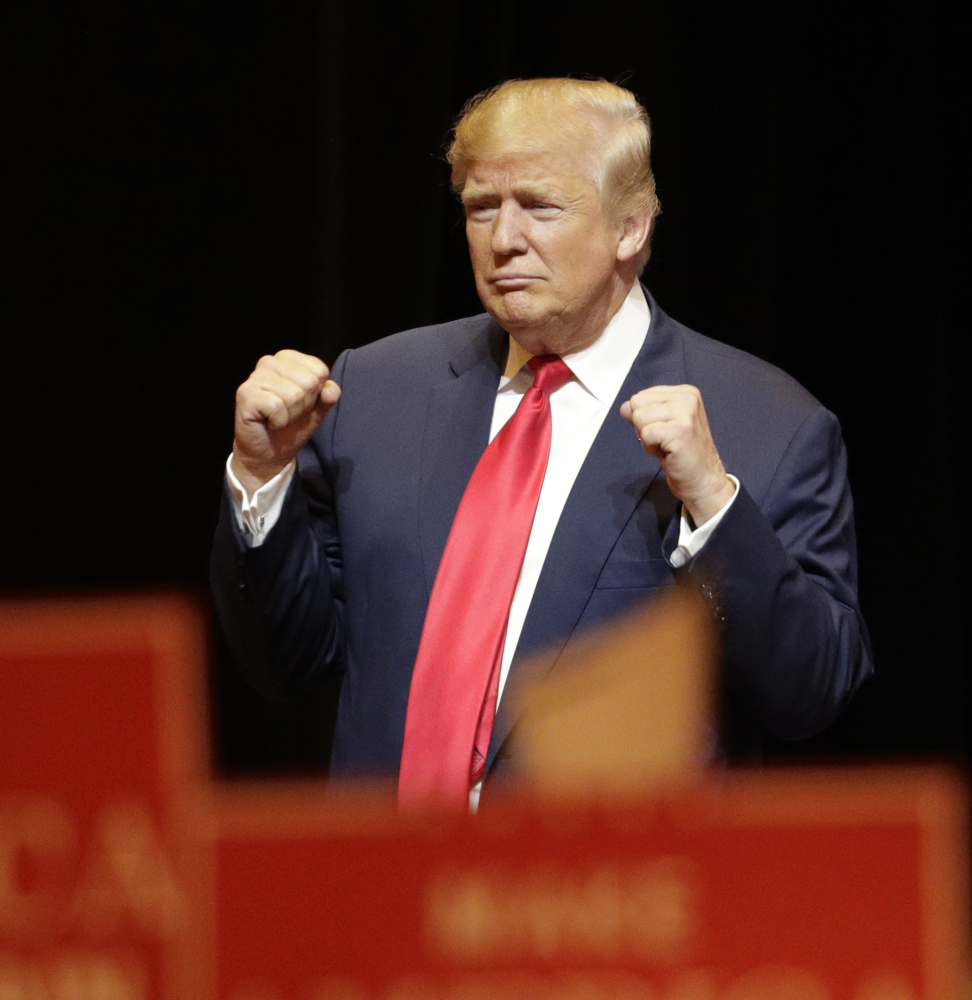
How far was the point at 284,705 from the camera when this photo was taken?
2262mm

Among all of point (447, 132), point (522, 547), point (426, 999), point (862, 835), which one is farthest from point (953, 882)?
point (447, 132)

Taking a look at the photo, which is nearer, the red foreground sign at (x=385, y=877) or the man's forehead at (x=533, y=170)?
the red foreground sign at (x=385, y=877)

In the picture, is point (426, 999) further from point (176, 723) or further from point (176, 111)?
point (176, 111)

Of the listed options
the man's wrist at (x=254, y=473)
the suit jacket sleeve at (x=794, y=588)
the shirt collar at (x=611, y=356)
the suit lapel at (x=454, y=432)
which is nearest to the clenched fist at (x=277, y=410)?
the man's wrist at (x=254, y=473)

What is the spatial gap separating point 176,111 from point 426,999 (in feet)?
6.04

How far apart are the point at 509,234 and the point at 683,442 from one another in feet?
1.05

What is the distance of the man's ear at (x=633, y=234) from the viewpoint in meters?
1.50

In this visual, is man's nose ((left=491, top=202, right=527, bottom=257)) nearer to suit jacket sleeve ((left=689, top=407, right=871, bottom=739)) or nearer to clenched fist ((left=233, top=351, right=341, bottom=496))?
clenched fist ((left=233, top=351, right=341, bottom=496))

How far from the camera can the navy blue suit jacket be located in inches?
51.3

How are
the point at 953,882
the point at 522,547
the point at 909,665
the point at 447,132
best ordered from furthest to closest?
the point at 909,665 → the point at 447,132 → the point at 522,547 → the point at 953,882

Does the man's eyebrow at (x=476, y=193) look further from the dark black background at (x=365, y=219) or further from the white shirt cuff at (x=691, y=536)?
the dark black background at (x=365, y=219)

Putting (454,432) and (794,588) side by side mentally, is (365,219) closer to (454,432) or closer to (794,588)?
(454,432)

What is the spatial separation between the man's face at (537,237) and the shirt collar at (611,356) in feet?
0.16

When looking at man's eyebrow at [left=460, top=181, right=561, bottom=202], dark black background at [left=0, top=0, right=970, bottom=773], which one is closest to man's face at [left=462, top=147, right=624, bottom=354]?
man's eyebrow at [left=460, top=181, right=561, bottom=202]
